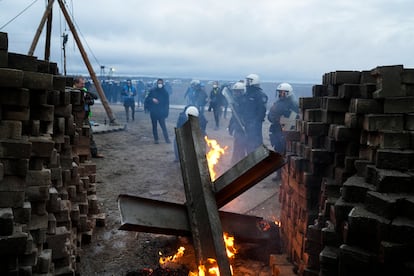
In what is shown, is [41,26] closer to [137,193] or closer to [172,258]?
[137,193]

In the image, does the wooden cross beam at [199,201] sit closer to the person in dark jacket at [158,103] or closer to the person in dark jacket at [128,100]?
the person in dark jacket at [158,103]

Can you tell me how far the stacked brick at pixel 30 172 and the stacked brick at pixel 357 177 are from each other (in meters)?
2.88

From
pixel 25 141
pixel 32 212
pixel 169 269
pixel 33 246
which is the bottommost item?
pixel 169 269

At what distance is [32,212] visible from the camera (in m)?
3.97

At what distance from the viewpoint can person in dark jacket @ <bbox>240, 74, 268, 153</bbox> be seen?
11000 millimetres

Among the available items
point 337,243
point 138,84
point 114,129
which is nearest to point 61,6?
point 114,129

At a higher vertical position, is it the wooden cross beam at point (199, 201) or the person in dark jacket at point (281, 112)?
the person in dark jacket at point (281, 112)

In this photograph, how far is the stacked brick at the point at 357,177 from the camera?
331 cm

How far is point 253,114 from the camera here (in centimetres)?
1102

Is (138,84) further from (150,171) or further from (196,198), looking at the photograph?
(196,198)

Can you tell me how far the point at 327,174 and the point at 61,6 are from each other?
1278 centimetres

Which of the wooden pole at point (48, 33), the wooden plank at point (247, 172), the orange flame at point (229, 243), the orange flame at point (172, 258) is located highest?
the wooden pole at point (48, 33)

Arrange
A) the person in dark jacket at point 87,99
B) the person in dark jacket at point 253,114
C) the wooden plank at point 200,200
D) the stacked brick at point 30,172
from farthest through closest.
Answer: the person in dark jacket at point 253,114 → the person in dark jacket at point 87,99 → the wooden plank at point 200,200 → the stacked brick at point 30,172

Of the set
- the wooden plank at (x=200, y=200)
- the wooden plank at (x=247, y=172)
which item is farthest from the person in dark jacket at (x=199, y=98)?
the wooden plank at (x=247, y=172)
